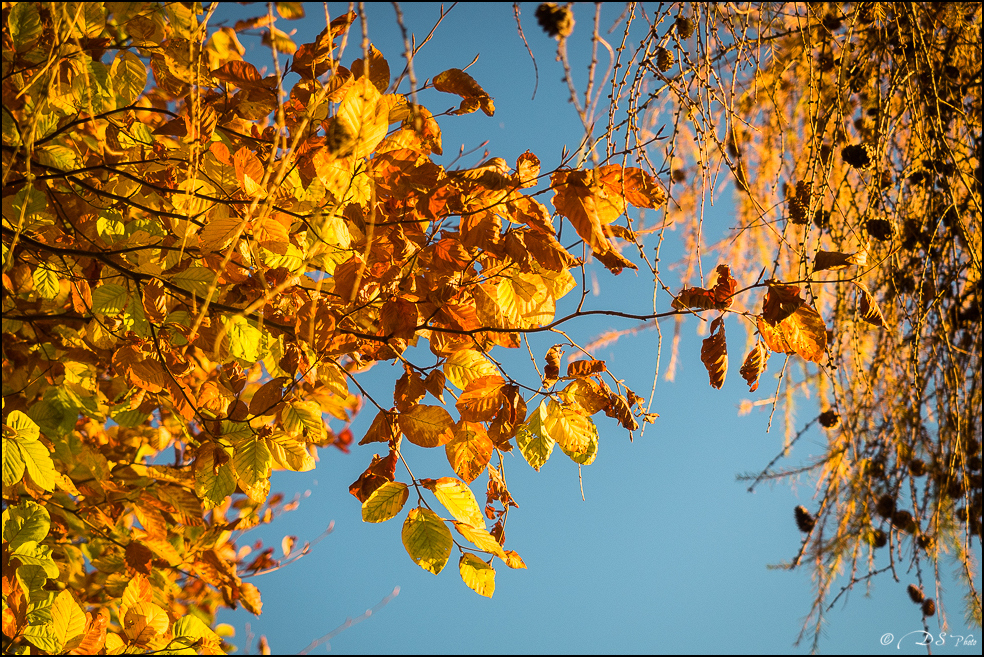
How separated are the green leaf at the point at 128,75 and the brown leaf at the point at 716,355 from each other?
2.32 ft

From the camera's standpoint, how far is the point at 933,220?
1157 mm

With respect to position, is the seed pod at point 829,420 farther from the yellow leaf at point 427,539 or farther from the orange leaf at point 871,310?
the yellow leaf at point 427,539

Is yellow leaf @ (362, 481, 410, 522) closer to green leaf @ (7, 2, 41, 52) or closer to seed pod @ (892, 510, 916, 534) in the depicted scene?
green leaf @ (7, 2, 41, 52)

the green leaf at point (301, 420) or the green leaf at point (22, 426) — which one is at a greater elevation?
the green leaf at point (301, 420)

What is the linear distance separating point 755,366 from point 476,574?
1.27 ft

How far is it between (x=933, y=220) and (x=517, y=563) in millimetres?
1049

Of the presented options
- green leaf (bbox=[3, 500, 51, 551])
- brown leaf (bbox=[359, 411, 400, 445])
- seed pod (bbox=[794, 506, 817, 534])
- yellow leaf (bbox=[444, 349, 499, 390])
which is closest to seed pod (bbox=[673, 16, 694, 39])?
yellow leaf (bbox=[444, 349, 499, 390])

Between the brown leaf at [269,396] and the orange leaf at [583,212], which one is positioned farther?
the brown leaf at [269,396]

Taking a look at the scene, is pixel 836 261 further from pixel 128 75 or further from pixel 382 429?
pixel 128 75

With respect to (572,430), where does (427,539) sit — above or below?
below

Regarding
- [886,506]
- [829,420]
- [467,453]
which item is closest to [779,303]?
[467,453]

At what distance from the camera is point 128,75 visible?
70 cm

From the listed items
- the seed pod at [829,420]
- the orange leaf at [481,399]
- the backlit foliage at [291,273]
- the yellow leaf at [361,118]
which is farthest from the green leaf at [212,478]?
the seed pod at [829,420]

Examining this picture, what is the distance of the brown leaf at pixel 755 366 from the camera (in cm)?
65
